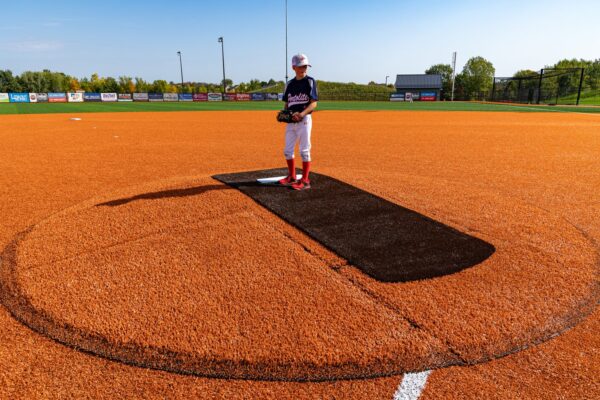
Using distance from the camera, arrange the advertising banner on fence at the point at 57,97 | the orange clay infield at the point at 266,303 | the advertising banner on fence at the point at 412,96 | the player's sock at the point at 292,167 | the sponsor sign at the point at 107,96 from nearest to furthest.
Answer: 1. the orange clay infield at the point at 266,303
2. the player's sock at the point at 292,167
3. the advertising banner on fence at the point at 57,97
4. the sponsor sign at the point at 107,96
5. the advertising banner on fence at the point at 412,96

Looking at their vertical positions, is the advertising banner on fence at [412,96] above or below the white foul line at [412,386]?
above

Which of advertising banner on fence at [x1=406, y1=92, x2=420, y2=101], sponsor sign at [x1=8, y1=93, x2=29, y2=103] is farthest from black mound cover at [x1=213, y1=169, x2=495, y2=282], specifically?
advertising banner on fence at [x1=406, y1=92, x2=420, y2=101]

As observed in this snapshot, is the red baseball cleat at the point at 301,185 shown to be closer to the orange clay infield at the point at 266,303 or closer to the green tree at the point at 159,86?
the orange clay infield at the point at 266,303

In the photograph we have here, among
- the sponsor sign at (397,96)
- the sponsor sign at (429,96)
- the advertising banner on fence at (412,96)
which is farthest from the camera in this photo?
the sponsor sign at (429,96)

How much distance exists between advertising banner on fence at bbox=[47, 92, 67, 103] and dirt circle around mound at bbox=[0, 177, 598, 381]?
180 feet

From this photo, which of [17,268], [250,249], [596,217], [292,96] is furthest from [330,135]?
[17,268]

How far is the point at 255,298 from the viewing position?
2980 mm

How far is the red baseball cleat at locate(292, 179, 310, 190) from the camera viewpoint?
5.36m

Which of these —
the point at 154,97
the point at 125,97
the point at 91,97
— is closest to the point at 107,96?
the point at 91,97

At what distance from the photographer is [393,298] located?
2.94 metres

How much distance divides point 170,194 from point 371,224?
2.84m

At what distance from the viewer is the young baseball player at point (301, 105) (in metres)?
5.06

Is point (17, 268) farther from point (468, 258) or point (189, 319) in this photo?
point (468, 258)

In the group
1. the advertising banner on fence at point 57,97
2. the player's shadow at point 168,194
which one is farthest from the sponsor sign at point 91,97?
the player's shadow at point 168,194
